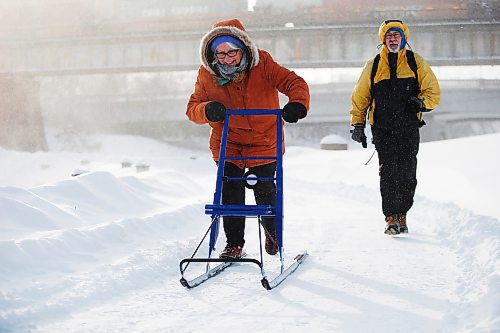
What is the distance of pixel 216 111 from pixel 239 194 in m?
0.75

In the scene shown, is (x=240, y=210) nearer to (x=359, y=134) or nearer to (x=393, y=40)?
(x=359, y=134)

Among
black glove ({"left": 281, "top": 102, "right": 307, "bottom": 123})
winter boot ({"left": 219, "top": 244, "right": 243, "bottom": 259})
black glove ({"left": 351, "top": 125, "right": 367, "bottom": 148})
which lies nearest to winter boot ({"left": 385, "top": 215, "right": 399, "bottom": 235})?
black glove ({"left": 351, "top": 125, "right": 367, "bottom": 148})

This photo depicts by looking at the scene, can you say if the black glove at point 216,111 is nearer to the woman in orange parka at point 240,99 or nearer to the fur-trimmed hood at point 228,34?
the woman in orange parka at point 240,99

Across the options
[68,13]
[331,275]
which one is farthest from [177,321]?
[68,13]

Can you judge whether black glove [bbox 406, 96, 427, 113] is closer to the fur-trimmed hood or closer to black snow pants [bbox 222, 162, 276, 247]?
black snow pants [bbox 222, 162, 276, 247]

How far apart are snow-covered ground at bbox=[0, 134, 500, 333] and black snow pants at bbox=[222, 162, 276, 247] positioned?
279mm

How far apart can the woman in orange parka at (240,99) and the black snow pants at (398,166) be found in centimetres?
163

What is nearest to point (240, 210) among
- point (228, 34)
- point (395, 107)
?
point (228, 34)

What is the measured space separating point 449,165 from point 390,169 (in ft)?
16.5

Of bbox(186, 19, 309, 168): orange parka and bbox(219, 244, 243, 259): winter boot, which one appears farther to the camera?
bbox(219, 244, 243, 259): winter boot

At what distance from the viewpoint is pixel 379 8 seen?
132 ft

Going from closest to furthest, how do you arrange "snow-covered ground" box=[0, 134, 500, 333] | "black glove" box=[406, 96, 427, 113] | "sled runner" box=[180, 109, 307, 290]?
"snow-covered ground" box=[0, 134, 500, 333] → "sled runner" box=[180, 109, 307, 290] → "black glove" box=[406, 96, 427, 113]

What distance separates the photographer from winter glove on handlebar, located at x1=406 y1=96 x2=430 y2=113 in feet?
18.3

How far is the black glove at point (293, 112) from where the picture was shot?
4.01 metres
